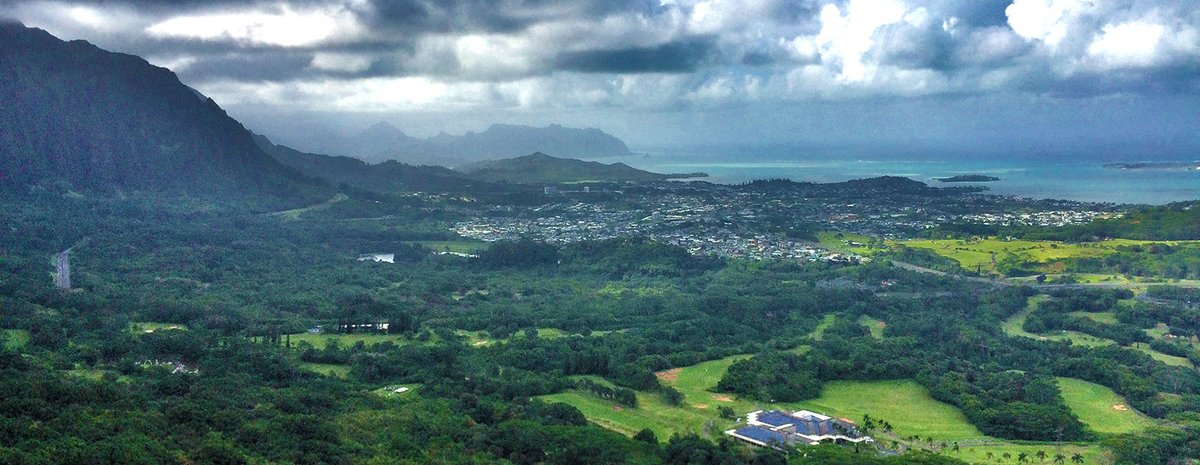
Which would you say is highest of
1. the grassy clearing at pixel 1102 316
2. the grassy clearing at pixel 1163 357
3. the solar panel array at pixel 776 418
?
the grassy clearing at pixel 1102 316

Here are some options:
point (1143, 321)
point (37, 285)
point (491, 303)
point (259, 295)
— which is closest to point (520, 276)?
point (491, 303)

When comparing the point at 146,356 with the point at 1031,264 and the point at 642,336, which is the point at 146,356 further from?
the point at 1031,264

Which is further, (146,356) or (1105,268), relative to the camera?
(1105,268)

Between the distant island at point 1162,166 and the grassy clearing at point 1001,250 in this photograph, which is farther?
the distant island at point 1162,166

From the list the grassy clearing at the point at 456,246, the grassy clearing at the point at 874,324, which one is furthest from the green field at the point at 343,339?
the grassy clearing at the point at 456,246

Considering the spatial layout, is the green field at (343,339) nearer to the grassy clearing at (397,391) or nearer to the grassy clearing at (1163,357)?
the grassy clearing at (397,391)

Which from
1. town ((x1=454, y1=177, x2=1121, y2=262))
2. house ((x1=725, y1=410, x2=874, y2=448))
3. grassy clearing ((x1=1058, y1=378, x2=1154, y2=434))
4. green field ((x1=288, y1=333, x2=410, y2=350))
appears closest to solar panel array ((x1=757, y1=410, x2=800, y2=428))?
house ((x1=725, y1=410, x2=874, y2=448))

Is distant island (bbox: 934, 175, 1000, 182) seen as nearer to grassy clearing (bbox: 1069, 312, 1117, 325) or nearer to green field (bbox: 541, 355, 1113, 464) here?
grassy clearing (bbox: 1069, 312, 1117, 325)
